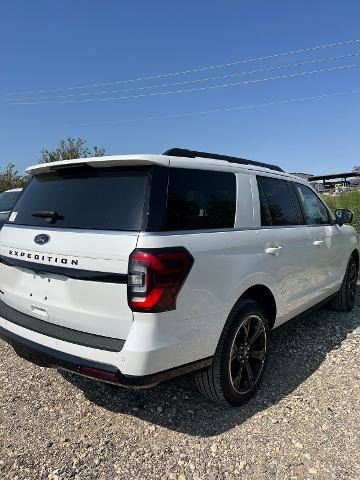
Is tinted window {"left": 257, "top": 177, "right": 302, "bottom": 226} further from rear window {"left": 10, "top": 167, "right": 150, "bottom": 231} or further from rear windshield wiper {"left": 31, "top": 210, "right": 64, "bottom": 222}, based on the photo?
rear windshield wiper {"left": 31, "top": 210, "right": 64, "bottom": 222}

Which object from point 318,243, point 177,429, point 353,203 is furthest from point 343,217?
point 353,203

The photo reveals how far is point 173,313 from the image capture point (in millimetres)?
2447

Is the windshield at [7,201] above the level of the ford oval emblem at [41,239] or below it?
above

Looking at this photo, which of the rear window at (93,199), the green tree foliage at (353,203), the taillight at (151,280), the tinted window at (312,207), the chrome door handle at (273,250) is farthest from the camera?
the green tree foliage at (353,203)

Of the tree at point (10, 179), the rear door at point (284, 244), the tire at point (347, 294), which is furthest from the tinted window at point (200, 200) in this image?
the tree at point (10, 179)

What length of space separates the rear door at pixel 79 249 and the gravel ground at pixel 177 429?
81 cm

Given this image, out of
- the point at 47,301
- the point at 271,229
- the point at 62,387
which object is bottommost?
the point at 62,387

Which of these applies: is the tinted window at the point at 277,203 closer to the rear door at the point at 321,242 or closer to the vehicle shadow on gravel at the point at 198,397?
the rear door at the point at 321,242

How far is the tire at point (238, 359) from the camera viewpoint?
2.95 metres

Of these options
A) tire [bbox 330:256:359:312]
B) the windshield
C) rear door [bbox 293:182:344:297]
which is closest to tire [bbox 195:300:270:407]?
rear door [bbox 293:182:344:297]

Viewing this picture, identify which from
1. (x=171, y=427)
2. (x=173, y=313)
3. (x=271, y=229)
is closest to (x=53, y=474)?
(x=171, y=427)

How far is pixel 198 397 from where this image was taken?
341 cm

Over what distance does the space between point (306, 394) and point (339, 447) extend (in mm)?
684

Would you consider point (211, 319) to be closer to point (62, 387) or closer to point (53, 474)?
point (53, 474)
